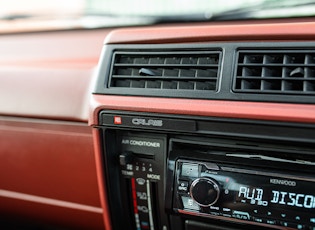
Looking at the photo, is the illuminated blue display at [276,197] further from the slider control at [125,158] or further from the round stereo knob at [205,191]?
the slider control at [125,158]

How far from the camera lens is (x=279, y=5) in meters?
1.12

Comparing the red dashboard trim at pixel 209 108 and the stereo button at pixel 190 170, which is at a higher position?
the red dashboard trim at pixel 209 108

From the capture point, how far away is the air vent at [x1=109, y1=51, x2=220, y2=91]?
86 centimetres

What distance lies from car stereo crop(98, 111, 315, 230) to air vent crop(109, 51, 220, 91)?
0.07 m

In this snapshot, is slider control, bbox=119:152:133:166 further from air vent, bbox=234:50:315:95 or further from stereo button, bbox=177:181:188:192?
air vent, bbox=234:50:315:95

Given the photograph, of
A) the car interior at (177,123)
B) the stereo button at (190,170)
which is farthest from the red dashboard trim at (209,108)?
the stereo button at (190,170)

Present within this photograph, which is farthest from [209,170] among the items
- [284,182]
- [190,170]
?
[284,182]

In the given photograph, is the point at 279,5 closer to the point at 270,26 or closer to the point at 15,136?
the point at 270,26

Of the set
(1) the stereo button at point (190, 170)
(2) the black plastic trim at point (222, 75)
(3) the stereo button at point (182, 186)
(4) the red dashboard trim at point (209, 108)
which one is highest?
(2) the black plastic trim at point (222, 75)

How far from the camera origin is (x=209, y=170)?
0.87 metres

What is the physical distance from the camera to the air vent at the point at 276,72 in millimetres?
783

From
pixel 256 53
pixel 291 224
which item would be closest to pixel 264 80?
pixel 256 53

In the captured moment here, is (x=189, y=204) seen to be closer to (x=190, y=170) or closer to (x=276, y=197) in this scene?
(x=190, y=170)

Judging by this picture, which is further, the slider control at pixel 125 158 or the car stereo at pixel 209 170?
the slider control at pixel 125 158
